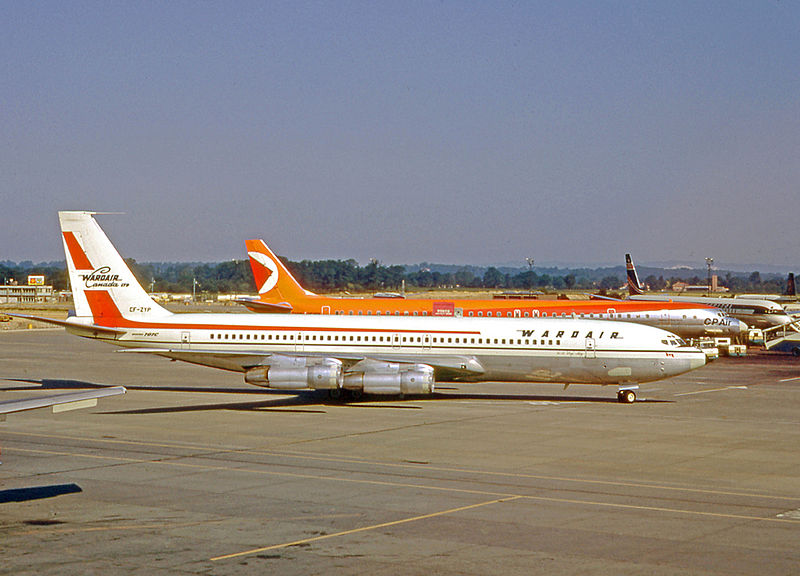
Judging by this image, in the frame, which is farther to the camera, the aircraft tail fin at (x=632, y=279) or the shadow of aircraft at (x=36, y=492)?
the aircraft tail fin at (x=632, y=279)

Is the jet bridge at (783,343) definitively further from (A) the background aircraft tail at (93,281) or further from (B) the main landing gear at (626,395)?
(A) the background aircraft tail at (93,281)

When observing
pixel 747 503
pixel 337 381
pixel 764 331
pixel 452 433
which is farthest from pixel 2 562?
pixel 764 331

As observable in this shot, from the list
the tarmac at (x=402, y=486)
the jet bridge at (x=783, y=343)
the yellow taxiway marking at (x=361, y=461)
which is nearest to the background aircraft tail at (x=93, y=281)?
the tarmac at (x=402, y=486)

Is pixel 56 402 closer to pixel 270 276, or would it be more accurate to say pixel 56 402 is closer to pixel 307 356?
pixel 307 356

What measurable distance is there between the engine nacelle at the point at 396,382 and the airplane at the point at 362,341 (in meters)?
0.10

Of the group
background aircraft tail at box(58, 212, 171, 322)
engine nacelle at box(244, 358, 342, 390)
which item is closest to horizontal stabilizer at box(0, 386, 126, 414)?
engine nacelle at box(244, 358, 342, 390)

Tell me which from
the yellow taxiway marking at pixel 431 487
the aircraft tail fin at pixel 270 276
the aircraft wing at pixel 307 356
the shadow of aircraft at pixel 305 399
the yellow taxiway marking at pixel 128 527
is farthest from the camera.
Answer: the aircraft tail fin at pixel 270 276

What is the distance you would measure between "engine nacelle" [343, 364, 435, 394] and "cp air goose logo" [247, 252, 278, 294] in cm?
2581

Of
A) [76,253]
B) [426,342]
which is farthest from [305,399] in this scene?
[76,253]

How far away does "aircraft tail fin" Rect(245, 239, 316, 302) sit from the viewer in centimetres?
6581

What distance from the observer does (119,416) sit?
38.0m

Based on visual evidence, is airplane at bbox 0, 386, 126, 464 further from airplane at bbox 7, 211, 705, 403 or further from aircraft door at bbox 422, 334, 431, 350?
aircraft door at bbox 422, 334, 431, 350

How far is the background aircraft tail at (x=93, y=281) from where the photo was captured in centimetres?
4478

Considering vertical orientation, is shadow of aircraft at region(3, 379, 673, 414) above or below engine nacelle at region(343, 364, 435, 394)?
below
